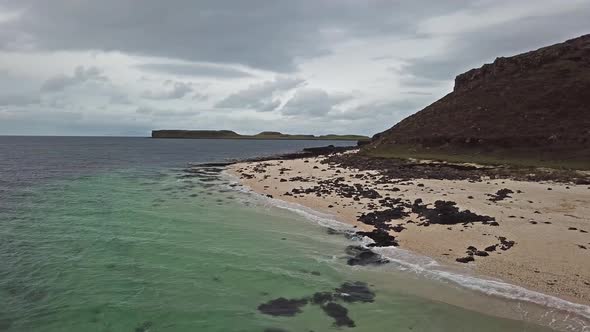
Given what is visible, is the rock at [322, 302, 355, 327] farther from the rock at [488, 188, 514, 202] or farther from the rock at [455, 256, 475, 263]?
the rock at [488, 188, 514, 202]

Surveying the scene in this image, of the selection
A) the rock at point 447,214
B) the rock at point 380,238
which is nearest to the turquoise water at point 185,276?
the rock at point 380,238

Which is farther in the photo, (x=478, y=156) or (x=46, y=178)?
(x=478, y=156)

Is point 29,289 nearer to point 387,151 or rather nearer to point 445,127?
point 387,151

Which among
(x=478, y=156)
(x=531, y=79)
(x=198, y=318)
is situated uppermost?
(x=531, y=79)

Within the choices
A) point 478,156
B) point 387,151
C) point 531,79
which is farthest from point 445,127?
point 531,79

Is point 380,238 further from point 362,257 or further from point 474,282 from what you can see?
point 474,282

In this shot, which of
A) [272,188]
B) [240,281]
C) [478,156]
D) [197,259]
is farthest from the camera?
[478,156]

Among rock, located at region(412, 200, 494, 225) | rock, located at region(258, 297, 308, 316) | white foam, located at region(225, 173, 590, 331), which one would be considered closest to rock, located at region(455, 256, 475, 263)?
white foam, located at region(225, 173, 590, 331)
